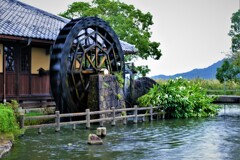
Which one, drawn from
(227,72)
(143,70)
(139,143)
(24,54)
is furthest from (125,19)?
(139,143)

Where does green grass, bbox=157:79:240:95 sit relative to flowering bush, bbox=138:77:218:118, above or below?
above

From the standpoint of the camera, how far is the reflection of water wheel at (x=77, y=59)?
747 inches

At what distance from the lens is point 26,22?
69.6ft

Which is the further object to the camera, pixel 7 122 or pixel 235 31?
pixel 235 31

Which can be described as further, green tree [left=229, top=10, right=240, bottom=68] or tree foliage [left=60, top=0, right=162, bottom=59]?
Result: green tree [left=229, top=10, right=240, bottom=68]

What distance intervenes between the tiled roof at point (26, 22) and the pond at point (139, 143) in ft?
15.5

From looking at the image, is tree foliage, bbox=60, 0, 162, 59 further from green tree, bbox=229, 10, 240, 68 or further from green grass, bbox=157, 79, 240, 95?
green tree, bbox=229, 10, 240, 68

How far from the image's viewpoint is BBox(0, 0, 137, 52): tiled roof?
751 inches

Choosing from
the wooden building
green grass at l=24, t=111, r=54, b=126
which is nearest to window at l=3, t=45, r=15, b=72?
the wooden building

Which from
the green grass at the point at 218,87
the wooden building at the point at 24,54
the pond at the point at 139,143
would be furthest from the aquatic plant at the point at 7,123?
the green grass at the point at 218,87

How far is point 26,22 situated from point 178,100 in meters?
8.43

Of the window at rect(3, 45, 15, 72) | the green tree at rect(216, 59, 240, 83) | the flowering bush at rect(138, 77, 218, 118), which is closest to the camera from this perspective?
the window at rect(3, 45, 15, 72)

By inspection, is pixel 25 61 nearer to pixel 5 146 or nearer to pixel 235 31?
pixel 5 146

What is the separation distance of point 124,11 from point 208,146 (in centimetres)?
3183
